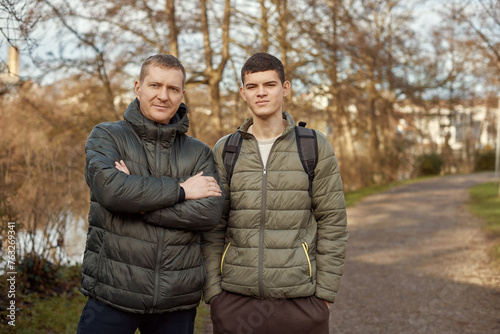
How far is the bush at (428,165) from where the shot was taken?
30.8 m

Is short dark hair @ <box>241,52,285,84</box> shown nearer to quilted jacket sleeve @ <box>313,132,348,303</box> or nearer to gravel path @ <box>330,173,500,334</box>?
quilted jacket sleeve @ <box>313,132,348,303</box>

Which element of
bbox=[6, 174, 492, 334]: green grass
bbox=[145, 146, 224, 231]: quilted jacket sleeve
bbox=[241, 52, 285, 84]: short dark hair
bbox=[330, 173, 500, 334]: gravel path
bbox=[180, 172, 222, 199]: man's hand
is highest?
bbox=[241, 52, 285, 84]: short dark hair

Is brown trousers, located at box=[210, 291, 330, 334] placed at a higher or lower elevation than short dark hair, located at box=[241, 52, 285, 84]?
lower

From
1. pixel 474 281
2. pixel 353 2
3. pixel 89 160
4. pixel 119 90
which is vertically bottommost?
pixel 474 281

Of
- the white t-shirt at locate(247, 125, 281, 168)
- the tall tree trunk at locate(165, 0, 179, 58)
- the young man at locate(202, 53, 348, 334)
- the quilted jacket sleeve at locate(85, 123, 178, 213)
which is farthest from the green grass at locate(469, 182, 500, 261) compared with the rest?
the quilted jacket sleeve at locate(85, 123, 178, 213)

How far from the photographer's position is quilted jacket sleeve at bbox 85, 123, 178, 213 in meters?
2.33

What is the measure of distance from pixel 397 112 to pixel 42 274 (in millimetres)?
22648

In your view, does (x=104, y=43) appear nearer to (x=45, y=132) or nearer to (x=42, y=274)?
(x=45, y=132)

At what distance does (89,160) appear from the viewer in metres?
2.44

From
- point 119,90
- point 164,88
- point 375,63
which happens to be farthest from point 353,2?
point 164,88

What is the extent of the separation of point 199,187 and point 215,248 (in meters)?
0.49

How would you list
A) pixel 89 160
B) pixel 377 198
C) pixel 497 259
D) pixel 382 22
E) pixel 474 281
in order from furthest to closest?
Answer: pixel 382 22 → pixel 377 198 → pixel 497 259 → pixel 474 281 → pixel 89 160

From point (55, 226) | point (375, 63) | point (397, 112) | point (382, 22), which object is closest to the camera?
point (55, 226)

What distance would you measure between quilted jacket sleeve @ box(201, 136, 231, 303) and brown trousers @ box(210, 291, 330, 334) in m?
0.07
